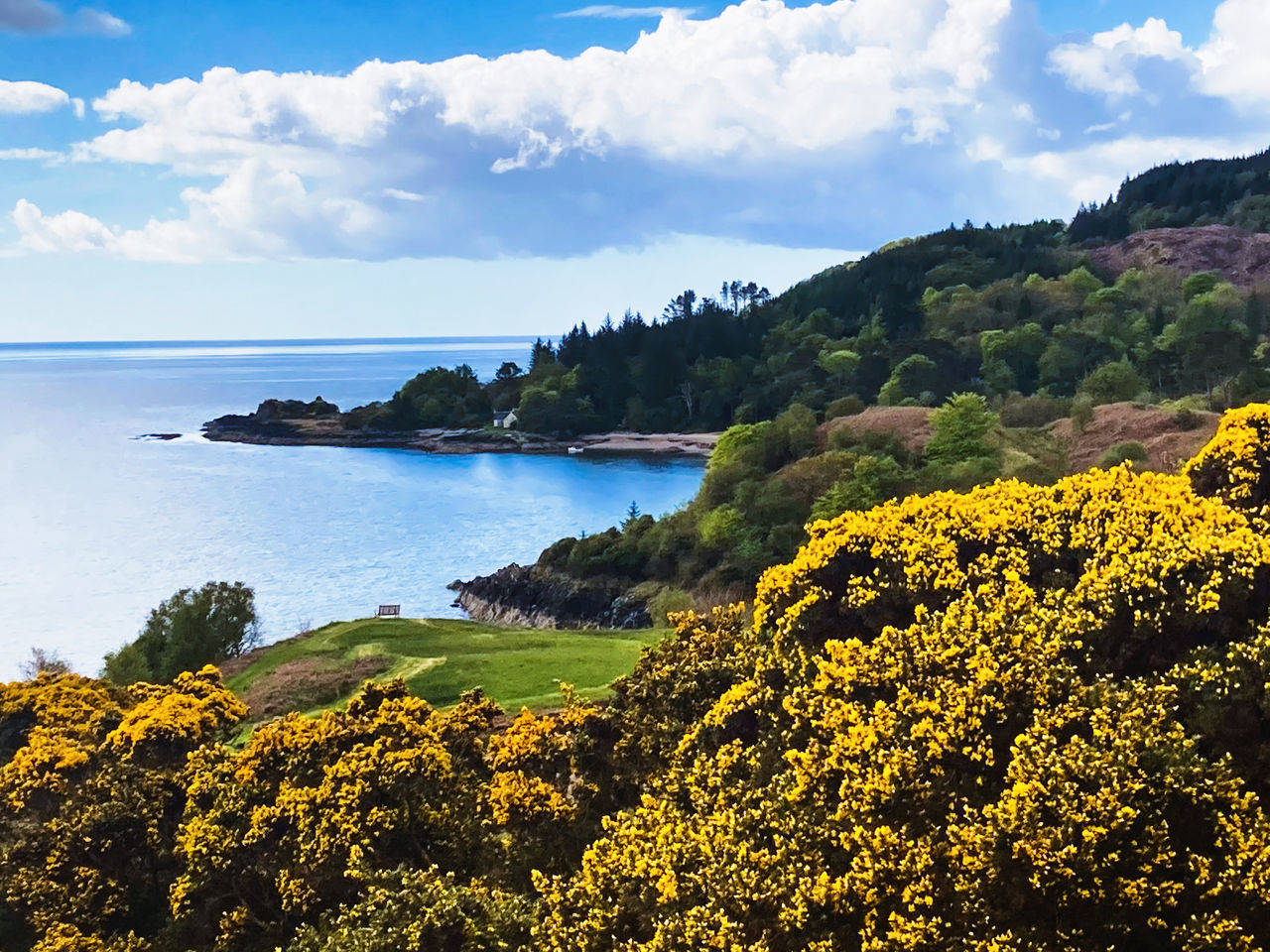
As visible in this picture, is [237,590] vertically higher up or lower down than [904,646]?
lower down

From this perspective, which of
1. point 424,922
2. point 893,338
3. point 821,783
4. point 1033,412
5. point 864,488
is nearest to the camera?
point 821,783

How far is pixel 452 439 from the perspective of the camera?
135500mm

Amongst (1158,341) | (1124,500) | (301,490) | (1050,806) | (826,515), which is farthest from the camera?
(301,490)

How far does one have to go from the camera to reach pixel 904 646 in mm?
11836

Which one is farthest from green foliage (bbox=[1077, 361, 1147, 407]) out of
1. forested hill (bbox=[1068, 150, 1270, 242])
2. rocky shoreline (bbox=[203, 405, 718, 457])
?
forested hill (bbox=[1068, 150, 1270, 242])

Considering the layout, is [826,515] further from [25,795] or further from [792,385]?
[792,385]

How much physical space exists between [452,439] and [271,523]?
167ft

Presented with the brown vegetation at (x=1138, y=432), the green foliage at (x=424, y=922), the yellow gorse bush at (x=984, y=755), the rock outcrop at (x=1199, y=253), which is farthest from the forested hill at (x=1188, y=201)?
the green foliage at (x=424, y=922)

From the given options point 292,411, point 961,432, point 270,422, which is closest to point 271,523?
point 961,432

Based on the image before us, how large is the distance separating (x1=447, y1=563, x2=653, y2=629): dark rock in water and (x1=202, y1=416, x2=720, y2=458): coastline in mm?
58926

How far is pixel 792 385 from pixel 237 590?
86.4 m

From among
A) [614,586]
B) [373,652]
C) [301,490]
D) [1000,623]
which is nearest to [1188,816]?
[1000,623]

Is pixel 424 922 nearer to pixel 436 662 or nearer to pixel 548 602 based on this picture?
pixel 436 662

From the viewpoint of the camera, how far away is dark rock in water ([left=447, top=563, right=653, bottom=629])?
54938 millimetres
